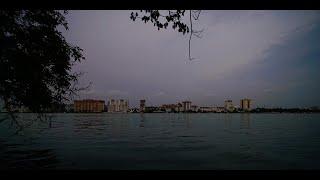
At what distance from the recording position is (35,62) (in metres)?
8.15

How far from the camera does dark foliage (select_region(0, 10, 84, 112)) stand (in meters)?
7.33

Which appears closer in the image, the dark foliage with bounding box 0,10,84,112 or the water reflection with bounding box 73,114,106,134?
the dark foliage with bounding box 0,10,84,112

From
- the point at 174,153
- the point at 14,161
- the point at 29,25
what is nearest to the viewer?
the point at 29,25

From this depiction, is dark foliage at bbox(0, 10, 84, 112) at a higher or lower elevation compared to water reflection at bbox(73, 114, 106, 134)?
higher

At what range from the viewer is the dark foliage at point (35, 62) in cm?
733

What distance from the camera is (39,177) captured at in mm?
2586

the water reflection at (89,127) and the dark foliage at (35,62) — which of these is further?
the water reflection at (89,127)

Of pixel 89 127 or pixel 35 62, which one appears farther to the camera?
pixel 89 127

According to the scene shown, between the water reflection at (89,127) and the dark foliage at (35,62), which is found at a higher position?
the dark foliage at (35,62)

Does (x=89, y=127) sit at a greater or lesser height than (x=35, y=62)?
lesser
